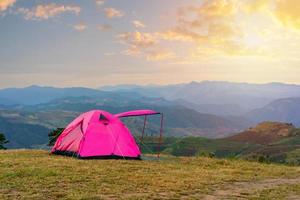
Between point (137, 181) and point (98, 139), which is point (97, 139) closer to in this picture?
point (98, 139)

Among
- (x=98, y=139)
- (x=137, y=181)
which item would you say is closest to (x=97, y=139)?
(x=98, y=139)

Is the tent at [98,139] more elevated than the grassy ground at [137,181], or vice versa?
the tent at [98,139]

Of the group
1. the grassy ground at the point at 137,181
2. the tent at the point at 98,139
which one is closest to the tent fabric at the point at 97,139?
the tent at the point at 98,139

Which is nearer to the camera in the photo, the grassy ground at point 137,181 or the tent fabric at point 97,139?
the grassy ground at point 137,181

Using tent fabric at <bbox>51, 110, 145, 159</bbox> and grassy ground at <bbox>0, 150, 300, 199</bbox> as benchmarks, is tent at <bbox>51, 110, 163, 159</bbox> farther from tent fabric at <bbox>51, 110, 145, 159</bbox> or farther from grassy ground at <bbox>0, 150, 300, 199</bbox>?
grassy ground at <bbox>0, 150, 300, 199</bbox>

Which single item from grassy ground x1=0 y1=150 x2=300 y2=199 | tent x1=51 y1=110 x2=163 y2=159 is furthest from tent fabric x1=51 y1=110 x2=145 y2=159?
grassy ground x1=0 y1=150 x2=300 y2=199

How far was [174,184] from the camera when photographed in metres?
21.0

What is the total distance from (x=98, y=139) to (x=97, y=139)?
0.08m

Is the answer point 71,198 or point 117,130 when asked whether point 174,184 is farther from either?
point 117,130

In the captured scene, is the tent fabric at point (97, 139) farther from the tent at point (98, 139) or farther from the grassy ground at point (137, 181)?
the grassy ground at point (137, 181)

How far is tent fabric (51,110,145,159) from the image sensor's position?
33125 mm

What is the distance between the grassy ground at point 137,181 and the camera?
18109 mm

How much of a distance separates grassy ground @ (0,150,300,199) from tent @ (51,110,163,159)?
3.28 metres

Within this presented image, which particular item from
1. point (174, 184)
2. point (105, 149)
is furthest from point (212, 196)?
point (105, 149)
